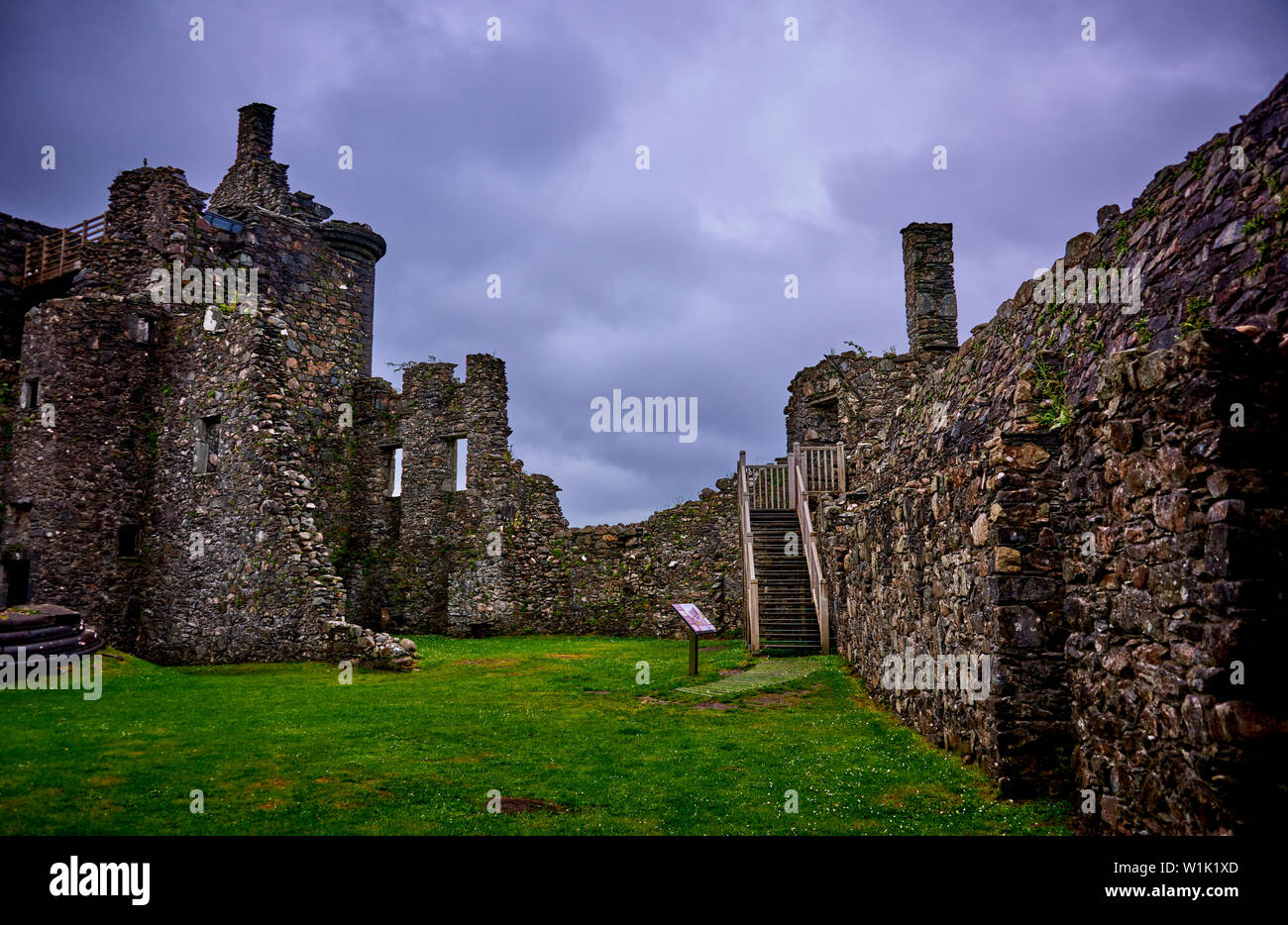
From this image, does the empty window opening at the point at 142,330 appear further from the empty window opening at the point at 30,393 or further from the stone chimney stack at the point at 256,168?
the stone chimney stack at the point at 256,168

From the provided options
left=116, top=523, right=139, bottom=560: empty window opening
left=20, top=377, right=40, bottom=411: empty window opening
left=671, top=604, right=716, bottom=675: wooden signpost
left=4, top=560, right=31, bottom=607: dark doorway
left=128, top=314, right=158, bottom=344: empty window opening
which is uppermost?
left=128, top=314, right=158, bottom=344: empty window opening

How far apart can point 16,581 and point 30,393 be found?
13.8 ft

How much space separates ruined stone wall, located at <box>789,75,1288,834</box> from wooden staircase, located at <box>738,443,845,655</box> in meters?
8.34

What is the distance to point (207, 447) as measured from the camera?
56.9 feet

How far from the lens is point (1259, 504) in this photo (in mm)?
3521

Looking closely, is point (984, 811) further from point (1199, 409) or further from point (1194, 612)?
point (1199, 409)

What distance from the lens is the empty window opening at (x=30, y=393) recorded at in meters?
17.9

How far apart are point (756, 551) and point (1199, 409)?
15.8m

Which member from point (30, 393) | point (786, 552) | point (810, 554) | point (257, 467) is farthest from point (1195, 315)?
point (30, 393)

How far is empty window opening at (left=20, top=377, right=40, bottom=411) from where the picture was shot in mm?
17938

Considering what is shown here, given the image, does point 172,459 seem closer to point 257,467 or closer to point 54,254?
point 257,467

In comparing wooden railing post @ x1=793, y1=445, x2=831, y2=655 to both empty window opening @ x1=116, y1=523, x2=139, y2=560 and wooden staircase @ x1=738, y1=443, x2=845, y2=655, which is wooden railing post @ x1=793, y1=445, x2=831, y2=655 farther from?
empty window opening @ x1=116, y1=523, x2=139, y2=560

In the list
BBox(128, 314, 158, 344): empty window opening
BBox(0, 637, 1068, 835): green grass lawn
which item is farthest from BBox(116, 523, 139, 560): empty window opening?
BBox(0, 637, 1068, 835): green grass lawn

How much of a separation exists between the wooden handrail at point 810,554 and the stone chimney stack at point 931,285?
536 centimetres
